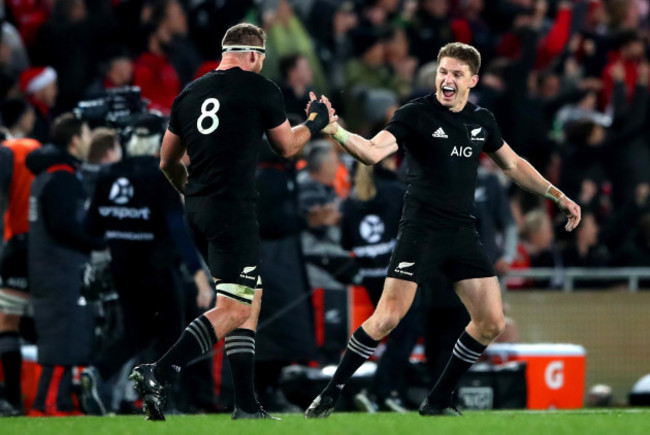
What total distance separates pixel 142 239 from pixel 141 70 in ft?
17.2

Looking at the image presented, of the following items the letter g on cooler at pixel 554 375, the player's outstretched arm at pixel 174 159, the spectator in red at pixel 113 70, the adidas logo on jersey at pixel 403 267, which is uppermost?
the spectator in red at pixel 113 70

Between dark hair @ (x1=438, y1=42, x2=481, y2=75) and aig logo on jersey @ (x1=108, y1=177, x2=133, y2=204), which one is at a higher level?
dark hair @ (x1=438, y1=42, x2=481, y2=75)

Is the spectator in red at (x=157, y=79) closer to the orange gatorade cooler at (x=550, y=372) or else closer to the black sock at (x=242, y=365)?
the orange gatorade cooler at (x=550, y=372)

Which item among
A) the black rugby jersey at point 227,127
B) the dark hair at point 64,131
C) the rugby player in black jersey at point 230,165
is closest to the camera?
the rugby player in black jersey at point 230,165

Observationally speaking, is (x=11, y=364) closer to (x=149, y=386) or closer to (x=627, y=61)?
(x=149, y=386)

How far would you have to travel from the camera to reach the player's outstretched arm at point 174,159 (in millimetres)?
9500

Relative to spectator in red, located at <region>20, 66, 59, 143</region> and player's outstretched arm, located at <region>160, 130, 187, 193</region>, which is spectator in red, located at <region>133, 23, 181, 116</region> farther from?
player's outstretched arm, located at <region>160, 130, 187, 193</region>

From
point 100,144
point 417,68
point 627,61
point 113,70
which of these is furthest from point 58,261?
point 627,61

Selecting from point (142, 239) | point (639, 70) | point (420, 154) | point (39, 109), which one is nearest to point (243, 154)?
point (420, 154)

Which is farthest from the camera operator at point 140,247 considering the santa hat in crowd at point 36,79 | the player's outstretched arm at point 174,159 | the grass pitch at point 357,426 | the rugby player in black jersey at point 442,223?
the santa hat in crowd at point 36,79

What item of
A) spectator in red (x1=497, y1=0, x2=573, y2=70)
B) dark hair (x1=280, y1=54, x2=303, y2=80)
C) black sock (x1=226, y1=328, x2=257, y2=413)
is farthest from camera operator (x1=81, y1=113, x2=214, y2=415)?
spectator in red (x1=497, y1=0, x2=573, y2=70)

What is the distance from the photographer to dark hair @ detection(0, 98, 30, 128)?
1404 centimetres

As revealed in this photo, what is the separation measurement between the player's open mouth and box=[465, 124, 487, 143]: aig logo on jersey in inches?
9.1

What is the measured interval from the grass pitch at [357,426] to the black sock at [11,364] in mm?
1930
